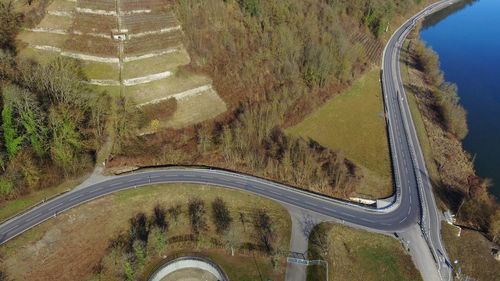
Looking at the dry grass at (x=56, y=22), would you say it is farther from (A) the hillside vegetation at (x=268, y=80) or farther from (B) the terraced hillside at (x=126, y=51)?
(A) the hillside vegetation at (x=268, y=80)

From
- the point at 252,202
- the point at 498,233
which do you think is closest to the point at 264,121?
the point at 252,202

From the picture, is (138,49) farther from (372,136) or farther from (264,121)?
(372,136)

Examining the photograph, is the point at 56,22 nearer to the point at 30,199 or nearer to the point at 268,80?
the point at 30,199

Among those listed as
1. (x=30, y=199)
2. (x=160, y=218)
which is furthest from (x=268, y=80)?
(x=30, y=199)

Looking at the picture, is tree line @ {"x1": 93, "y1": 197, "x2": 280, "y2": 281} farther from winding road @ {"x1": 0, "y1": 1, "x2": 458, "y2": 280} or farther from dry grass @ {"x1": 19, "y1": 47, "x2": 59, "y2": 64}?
dry grass @ {"x1": 19, "y1": 47, "x2": 59, "y2": 64}

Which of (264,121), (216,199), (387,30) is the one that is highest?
(387,30)

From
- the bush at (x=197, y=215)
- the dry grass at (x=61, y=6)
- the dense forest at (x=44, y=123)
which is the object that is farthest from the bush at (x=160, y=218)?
the dry grass at (x=61, y=6)

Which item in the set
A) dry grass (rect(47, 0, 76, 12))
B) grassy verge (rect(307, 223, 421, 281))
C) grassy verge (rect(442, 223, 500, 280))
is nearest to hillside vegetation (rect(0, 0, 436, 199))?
dry grass (rect(47, 0, 76, 12))
